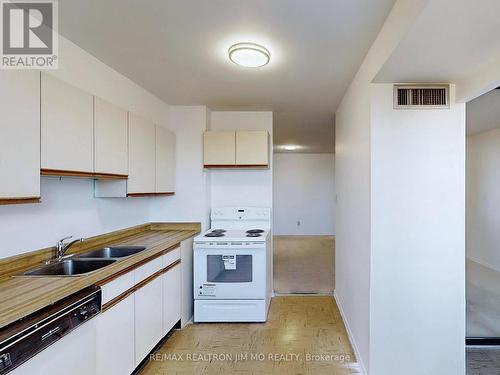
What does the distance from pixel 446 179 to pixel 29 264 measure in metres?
2.82

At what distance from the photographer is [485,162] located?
502 centimetres

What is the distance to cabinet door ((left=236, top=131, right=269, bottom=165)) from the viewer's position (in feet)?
11.2

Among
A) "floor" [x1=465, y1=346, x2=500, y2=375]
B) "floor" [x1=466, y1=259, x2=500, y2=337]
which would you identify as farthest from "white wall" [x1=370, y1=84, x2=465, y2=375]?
"floor" [x1=466, y1=259, x2=500, y2=337]

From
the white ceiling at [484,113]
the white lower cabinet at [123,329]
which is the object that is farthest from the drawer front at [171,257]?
the white ceiling at [484,113]

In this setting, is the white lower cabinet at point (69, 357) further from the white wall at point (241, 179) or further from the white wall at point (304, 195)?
the white wall at point (304, 195)

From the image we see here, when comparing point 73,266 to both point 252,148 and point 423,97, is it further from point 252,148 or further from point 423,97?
point 423,97

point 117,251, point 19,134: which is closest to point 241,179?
point 117,251

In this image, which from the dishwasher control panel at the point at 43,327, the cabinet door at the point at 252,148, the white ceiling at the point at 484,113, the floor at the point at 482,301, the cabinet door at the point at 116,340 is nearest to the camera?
the dishwasher control panel at the point at 43,327

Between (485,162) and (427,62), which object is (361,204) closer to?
(427,62)

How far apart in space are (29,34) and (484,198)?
21.2 ft

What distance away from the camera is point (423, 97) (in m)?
2.03

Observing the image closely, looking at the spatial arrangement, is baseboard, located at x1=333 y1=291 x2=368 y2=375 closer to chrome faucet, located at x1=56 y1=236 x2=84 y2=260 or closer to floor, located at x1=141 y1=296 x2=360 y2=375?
floor, located at x1=141 y1=296 x2=360 y2=375

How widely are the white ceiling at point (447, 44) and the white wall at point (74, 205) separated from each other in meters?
2.12

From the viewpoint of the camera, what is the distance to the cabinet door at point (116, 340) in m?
1.73
